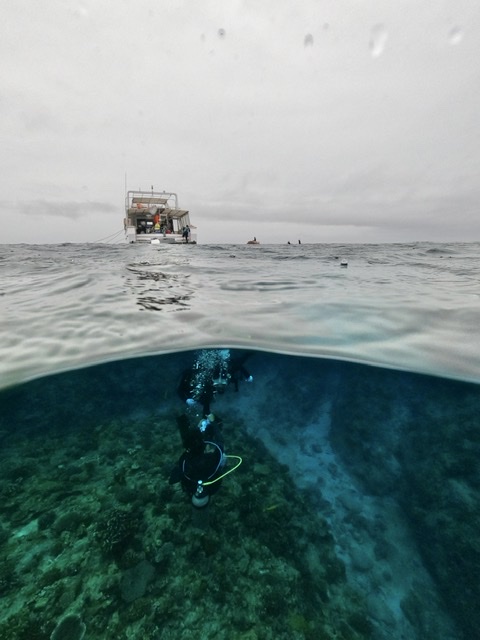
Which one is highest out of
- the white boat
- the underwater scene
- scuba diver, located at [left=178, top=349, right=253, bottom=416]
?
the white boat

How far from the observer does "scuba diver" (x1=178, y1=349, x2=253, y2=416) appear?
23.4 feet

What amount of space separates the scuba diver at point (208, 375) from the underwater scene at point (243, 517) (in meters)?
0.07

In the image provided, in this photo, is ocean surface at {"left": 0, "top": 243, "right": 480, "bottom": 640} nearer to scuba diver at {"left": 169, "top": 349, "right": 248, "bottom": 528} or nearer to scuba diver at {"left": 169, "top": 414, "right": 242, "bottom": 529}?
scuba diver at {"left": 169, "top": 349, "right": 248, "bottom": 528}

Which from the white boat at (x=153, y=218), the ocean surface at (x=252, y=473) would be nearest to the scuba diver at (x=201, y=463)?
the ocean surface at (x=252, y=473)

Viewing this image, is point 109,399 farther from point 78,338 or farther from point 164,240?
point 164,240

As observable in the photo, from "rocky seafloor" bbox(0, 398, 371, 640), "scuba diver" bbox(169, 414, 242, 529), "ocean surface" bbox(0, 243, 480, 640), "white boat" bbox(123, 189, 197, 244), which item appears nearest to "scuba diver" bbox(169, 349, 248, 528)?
"scuba diver" bbox(169, 414, 242, 529)

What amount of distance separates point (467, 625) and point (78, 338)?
8114 mm

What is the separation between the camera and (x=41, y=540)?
4.27m

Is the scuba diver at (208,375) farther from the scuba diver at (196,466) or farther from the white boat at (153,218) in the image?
the white boat at (153,218)

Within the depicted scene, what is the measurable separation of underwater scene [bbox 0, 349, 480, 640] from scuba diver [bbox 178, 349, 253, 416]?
7 centimetres

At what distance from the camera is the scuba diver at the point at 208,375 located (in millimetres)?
7117

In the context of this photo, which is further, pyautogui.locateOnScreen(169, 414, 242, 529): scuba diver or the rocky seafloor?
pyautogui.locateOnScreen(169, 414, 242, 529): scuba diver

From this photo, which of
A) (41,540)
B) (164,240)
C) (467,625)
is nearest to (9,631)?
(41,540)

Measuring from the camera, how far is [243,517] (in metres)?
4.84
